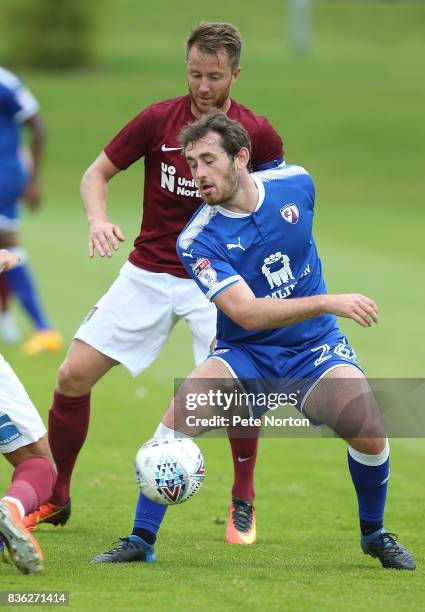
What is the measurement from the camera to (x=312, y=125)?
121 ft

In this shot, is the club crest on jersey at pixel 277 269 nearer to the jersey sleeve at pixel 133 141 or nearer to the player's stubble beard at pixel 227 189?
the player's stubble beard at pixel 227 189

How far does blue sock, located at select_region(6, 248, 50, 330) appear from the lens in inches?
478

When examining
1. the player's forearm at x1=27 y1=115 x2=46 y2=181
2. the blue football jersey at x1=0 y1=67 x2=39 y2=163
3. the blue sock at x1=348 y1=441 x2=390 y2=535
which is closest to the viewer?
the blue sock at x1=348 y1=441 x2=390 y2=535

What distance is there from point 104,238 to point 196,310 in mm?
783

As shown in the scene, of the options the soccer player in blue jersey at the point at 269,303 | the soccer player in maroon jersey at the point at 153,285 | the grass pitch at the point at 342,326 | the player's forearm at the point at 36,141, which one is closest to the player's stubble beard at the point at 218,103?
the soccer player in maroon jersey at the point at 153,285

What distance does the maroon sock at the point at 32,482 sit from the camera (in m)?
5.27

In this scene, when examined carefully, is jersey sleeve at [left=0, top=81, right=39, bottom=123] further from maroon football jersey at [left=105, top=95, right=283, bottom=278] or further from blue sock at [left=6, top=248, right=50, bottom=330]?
maroon football jersey at [left=105, top=95, right=283, bottom=278]

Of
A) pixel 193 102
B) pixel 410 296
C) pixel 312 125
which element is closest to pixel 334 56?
pixel 312 125

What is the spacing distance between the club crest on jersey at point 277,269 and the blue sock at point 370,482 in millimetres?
831

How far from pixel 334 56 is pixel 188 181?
1785 inches

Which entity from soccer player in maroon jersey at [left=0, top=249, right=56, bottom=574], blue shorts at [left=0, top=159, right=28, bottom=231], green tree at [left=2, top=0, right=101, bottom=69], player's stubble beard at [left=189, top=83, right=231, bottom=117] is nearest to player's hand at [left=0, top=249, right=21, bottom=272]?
soccer player in maroon jersey at [left=0, top=249, right=56, bottom=574]

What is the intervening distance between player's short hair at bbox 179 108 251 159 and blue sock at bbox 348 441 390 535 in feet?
4.84

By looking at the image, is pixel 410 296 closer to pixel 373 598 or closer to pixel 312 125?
pixel 373 598

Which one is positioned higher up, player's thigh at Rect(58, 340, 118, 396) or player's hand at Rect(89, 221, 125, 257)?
player's hand at Rect(89, 221, 125, 257)
